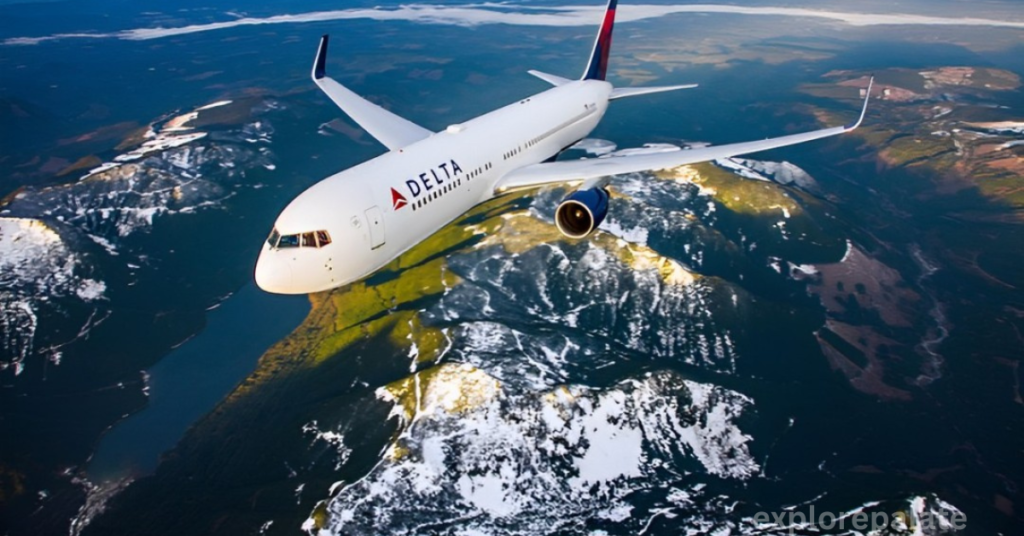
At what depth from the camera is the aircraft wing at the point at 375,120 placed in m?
46.0

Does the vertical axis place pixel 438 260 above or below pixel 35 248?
above

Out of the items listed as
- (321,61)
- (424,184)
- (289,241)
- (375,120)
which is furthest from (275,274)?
(321,61)

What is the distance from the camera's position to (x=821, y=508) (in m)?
93.1

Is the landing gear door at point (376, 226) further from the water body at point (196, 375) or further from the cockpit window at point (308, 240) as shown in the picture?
the water body at point (196, 375)

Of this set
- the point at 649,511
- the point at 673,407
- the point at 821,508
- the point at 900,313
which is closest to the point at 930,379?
the point at 900,313

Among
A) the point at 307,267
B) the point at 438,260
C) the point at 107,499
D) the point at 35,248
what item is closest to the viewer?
the point at 307,267

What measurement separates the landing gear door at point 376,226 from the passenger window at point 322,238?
100 inches

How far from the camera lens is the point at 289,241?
2786cm

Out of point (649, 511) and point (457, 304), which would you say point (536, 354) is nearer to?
point (457, 304)

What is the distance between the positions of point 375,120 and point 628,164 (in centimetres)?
2301

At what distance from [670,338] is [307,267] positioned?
360 ft

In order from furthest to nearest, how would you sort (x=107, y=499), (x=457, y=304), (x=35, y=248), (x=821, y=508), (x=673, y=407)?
(x=35, y=248) < (x=457, y=304) < (x=673, y=407) < (x=107, y=499) < (x=821, y=508)

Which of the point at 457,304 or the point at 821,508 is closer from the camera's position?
the point at 821,508

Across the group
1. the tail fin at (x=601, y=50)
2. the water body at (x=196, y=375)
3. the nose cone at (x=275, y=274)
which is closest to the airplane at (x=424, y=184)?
the nose cone at (x=275, y=274)
